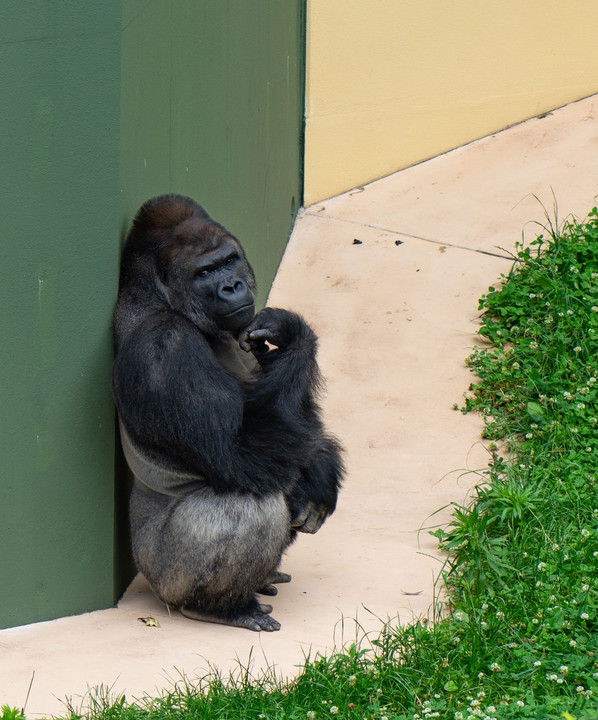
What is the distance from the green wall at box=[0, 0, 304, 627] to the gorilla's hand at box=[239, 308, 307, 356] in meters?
0.50

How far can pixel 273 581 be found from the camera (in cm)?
429

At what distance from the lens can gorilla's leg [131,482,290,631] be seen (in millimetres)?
3744

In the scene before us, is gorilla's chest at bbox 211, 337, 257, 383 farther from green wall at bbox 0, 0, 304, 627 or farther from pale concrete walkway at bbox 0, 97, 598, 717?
pale concrete walkway at bbox 0, 97, 598, 717

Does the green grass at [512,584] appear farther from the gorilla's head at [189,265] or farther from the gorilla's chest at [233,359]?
the gorilla's head at [189,265]

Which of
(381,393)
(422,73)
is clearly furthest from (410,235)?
(381,393)

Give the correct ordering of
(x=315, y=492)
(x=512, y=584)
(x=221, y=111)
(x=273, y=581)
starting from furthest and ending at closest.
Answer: (x=221, y=111), (x=273, y=581), (x=315, y=492), (x=512, y=584)

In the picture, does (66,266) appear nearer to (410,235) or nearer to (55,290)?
(55,290)

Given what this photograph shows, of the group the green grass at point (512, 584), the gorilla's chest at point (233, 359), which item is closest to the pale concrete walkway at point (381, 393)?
the green grass at point (512, 584)

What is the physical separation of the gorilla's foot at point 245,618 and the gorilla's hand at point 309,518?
35 cm

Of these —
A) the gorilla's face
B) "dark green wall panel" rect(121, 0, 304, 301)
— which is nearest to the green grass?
the gorilla's face

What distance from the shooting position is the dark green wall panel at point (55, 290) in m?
3.52

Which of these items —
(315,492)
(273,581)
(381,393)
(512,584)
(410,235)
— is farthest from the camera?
(410,235)

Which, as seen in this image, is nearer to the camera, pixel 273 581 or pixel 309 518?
pixel 309 518

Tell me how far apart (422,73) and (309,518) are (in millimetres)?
4468
